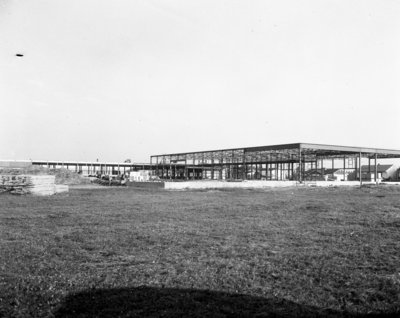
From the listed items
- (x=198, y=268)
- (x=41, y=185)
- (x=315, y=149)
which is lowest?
(x=198, y=268)

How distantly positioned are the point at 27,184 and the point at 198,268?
2282 centimetres

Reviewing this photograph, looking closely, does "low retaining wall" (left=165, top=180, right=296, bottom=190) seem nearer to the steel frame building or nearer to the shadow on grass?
the steel frame building

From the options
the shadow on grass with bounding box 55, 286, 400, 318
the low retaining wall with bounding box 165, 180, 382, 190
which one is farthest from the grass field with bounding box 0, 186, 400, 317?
the low retaining wall with bounding box 165, 180, 382, 190

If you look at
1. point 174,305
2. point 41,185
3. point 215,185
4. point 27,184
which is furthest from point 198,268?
point 215,185

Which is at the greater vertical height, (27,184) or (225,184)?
(27,184)

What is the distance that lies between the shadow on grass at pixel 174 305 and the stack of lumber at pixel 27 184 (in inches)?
908

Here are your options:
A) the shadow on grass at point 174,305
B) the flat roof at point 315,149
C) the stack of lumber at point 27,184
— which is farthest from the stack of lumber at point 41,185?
the flat roof at point 315,149

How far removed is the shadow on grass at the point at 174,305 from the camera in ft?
16.2

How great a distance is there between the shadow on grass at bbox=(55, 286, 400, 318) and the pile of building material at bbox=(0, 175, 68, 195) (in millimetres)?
23072

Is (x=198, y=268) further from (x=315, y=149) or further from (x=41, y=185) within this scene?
(x=315, y=149)

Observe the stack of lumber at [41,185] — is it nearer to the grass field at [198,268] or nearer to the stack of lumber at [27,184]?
the stack of lumber at [27,184]

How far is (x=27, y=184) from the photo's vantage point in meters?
26.4

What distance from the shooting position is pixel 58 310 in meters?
5.02

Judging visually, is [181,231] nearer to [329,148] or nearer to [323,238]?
[323,238]
